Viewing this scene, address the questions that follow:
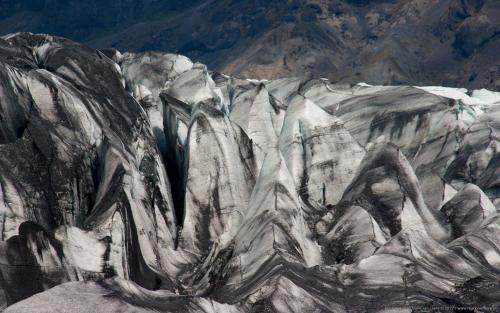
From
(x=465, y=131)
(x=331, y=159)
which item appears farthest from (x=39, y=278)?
(x=465, y=131)

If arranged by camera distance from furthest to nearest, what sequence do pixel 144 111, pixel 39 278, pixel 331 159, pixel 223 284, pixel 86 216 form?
pixel 144 111, pixel 331 159, pixel 86 216, pixel 223 284, pixel 39 278

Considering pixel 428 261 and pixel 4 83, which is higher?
pixel 4 83

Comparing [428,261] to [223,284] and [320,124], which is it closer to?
[223,284]

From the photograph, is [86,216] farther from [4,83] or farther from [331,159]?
[331,159]

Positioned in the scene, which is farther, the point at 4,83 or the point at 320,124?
the point at 320,124

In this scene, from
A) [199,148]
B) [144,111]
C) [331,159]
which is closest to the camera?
[199,148]

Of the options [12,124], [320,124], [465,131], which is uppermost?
[12,124]

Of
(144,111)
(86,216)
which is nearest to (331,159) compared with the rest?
(144,111)
